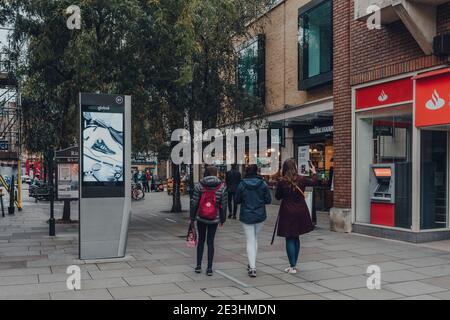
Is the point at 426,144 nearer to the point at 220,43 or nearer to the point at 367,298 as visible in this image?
the point at 367,298

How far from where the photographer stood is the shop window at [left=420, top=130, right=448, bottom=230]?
10.1 m

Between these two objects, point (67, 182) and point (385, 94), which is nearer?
point (385, 94)

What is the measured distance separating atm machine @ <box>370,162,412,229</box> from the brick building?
2cm

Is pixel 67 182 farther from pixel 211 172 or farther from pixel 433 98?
pixel 433 98

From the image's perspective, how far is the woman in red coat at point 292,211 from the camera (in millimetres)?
7219

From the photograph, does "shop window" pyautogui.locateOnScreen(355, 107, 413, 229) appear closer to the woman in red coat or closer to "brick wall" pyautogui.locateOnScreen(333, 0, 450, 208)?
"brick wall" pyautogui.locateOnScreen(333, 0, 450, 208)

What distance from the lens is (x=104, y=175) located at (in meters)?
8.61

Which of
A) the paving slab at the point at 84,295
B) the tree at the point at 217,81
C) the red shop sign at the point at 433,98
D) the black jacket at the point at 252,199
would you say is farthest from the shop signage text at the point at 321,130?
the paving slab at the point at 84,295

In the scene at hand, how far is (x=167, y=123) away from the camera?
16.6m

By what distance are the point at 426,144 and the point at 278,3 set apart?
1125cm

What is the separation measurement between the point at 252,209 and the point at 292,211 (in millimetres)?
601

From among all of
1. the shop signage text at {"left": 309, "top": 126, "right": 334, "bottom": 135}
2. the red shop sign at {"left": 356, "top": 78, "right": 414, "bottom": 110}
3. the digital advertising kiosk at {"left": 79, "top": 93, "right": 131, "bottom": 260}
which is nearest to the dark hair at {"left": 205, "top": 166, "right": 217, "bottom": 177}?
the digital advertising kiosk at {"left": 79, "top": 93, "right": 131, "bottom": 260}

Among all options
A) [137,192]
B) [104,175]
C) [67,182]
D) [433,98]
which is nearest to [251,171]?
[104,175]

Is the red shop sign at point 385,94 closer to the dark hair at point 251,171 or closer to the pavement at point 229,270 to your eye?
the pavement at point 229,270
